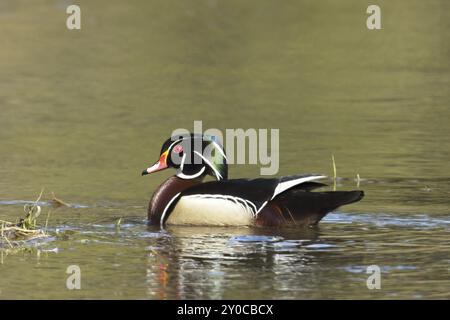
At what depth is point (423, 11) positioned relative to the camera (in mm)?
25188

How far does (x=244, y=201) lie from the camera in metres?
11.6

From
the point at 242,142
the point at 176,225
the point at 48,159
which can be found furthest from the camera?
the point at 242,142

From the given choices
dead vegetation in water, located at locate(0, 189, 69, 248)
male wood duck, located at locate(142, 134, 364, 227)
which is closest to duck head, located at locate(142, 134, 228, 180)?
male wood duck, located at locate(142, 134, 364, 227)

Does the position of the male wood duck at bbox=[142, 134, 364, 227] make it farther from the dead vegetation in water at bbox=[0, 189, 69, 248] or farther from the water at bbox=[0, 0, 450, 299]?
the dead vegetation in water at bbox=[0, 189, 69, 248]

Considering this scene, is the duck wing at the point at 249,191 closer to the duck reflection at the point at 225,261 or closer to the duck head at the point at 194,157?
the duck reflection at the point at 225,261

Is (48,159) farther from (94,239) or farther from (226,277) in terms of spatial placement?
(226,277)

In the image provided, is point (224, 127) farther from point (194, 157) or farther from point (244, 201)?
→ point (244, 201)

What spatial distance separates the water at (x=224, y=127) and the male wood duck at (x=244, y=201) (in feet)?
0.54

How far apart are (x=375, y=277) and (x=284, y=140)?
621cm

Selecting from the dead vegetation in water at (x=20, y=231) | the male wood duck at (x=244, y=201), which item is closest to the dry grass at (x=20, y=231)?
the dead vegetation in water at (x=20, y=231)

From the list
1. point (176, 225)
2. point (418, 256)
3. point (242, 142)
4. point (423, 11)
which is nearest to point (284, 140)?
point (242, 142)

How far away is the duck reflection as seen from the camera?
9.34 m

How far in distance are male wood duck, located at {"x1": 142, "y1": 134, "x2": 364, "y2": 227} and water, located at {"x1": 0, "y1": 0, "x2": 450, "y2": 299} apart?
166 mm
